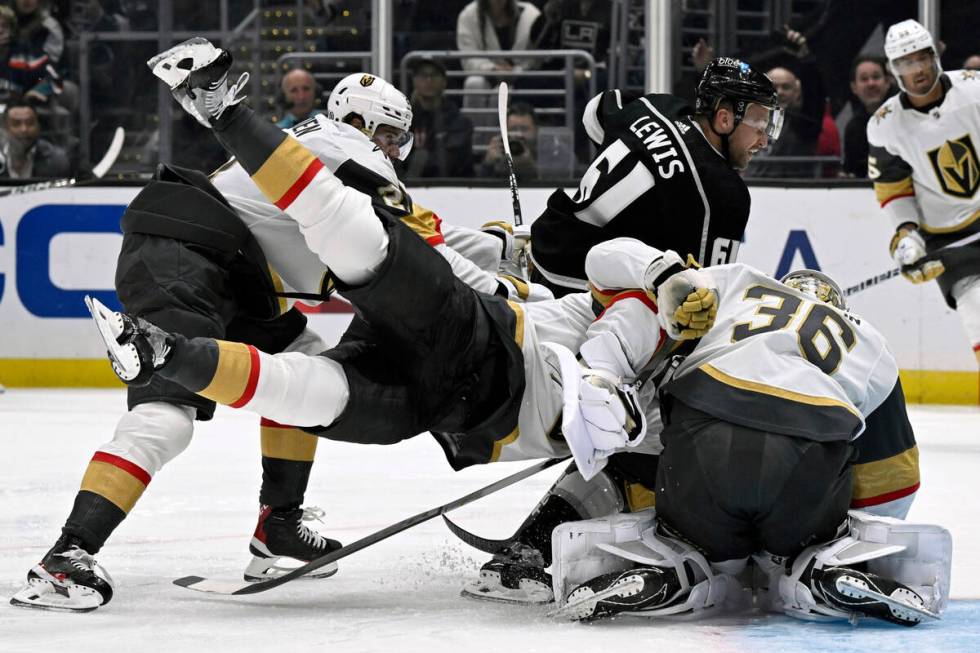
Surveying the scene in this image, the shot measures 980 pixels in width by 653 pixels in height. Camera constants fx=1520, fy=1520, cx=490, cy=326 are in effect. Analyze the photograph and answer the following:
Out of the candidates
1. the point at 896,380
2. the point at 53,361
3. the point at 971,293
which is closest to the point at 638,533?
the point at 896,380

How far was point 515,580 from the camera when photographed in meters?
2.76

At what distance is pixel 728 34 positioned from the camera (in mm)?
6766

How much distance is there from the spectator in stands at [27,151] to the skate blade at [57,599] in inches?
187

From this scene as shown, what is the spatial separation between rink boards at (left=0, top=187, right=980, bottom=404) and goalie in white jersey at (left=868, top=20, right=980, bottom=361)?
662 mm

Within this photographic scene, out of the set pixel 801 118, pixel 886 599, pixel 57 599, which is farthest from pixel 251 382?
pixel 801 118

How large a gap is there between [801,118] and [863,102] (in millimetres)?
275

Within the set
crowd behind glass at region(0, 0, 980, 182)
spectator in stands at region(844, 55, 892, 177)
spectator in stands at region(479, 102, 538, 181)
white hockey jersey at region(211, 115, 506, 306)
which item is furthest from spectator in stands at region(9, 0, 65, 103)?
white hockey jersey at region(211, 115, 506, 306)

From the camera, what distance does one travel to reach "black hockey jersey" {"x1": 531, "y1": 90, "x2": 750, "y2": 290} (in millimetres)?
3025

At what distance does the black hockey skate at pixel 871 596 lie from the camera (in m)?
2.38

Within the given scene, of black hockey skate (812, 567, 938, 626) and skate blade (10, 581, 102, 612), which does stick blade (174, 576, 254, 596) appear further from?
black hockey skate (812, 567, 938, 626)

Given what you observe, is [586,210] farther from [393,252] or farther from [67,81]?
[67,81]

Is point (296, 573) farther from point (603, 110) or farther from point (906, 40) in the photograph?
point (906, 40)

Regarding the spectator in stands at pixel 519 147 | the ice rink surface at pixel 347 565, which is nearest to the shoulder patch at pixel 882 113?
the ice rink surface at pixel 347 565

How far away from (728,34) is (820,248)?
3.45ft
